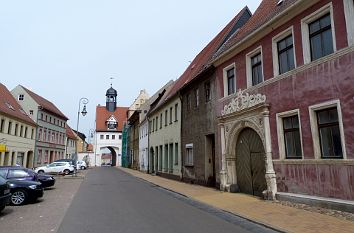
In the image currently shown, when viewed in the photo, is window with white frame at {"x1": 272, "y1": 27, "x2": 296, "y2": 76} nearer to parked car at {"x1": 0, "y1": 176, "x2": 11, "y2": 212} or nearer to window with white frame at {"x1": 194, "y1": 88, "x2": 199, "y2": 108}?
window with white frame at {"x1": 194, "y1": 88, "x2": 199, "y2": 108}

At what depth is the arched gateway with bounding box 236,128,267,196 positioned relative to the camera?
1458cm

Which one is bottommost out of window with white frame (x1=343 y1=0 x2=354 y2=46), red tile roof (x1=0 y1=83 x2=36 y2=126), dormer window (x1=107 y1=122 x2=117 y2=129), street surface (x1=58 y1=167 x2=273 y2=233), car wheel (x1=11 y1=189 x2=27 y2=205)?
street surface (x1=58 y1=167 x2=273 y2=233)

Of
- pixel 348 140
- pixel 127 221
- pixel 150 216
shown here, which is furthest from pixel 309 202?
pixel 127 221

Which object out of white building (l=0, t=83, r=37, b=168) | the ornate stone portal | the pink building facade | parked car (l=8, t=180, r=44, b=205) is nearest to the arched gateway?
the pink building facade

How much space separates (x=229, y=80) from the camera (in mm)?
17625

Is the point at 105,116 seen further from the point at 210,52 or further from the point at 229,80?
the point at 229,80

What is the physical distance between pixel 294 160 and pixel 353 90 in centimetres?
356

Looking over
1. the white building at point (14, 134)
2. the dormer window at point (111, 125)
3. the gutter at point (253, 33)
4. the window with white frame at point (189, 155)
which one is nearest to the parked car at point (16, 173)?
the window with white frame at point (189, 155)

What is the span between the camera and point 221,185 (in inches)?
675

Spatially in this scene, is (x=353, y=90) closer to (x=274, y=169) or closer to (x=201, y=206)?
(x=274, y=169)

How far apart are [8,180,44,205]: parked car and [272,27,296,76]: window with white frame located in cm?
1107

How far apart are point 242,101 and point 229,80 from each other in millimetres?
2336

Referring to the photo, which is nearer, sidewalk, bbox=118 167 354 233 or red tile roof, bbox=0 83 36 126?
sidewalk, bbox=118 167 354 233

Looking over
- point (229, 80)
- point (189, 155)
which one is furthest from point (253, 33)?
point (189, 155)
